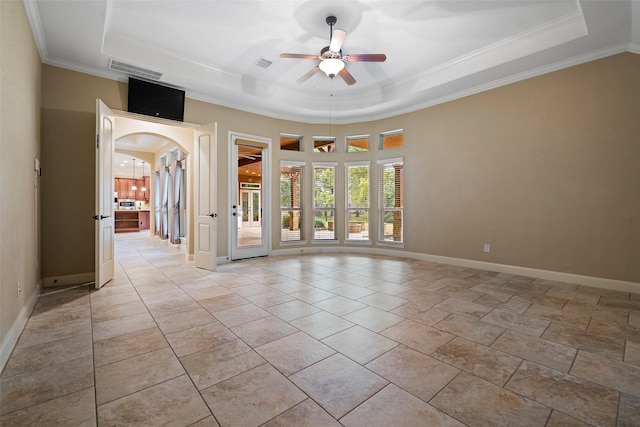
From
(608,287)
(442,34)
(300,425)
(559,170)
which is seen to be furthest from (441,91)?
(300,425)

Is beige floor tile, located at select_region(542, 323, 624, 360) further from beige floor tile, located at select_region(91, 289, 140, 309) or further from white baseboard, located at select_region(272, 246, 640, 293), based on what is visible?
beige floor tile, located at select_region(91, 289, 140, 309)

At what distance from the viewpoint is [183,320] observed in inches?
114

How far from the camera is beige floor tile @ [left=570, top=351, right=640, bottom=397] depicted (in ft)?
6.06

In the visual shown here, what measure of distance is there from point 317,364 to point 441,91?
201 inches

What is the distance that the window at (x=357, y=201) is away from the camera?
22.8ft

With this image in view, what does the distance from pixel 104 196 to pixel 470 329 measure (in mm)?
4837

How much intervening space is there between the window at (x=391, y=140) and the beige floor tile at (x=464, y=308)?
4.07m

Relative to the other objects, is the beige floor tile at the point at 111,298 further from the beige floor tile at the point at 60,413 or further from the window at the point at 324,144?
the window at the point at 324,144

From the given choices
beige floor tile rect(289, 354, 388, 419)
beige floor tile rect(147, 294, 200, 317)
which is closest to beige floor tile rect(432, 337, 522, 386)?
beige floor tile rect(289, 354, 388, 419)

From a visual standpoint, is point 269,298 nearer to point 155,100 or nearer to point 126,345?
point 126,345

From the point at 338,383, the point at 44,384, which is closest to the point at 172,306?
the point at 44,384

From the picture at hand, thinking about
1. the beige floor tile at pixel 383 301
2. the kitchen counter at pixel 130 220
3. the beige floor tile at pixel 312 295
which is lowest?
the beige floor tile at pixel 312 295

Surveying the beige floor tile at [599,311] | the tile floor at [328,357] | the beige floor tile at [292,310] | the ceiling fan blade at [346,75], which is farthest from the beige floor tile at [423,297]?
the ceiling fan blade at [346,75]

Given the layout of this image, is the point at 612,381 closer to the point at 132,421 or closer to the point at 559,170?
the point at 132,421
